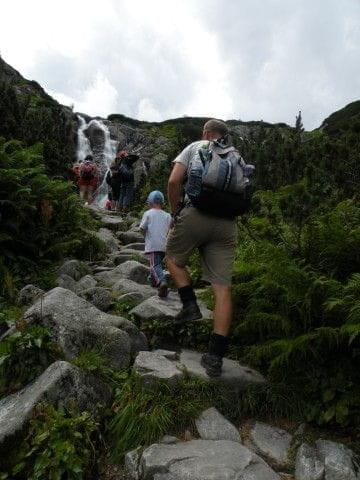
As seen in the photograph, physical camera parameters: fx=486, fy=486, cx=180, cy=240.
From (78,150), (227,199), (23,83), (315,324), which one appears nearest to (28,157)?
(227,199)

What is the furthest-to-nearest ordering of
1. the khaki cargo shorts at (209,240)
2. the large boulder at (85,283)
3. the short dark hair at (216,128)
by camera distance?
the large boulder at (85,283), the short dark hair at (216,128), the khaki cargo shorts at (209,240)

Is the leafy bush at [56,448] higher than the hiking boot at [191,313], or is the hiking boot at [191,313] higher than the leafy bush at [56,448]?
the hiking boot at [191,313]

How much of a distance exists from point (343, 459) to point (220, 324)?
1.44 meters

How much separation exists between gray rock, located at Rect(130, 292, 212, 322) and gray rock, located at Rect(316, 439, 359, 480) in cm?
219

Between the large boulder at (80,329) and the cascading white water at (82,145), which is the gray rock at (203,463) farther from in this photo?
the cascading white water at (82,145)

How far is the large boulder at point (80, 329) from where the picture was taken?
451 centimetres

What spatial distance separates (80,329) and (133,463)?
149 cm

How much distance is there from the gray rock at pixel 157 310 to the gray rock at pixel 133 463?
1.92m

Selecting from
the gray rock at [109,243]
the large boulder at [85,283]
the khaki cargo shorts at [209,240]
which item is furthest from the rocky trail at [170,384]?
the gray rock at [109,243]

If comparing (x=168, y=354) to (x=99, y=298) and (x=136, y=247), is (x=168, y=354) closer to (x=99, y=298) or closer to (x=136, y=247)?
(x=99, y=298)

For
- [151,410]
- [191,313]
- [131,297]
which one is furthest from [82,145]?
[151,410]

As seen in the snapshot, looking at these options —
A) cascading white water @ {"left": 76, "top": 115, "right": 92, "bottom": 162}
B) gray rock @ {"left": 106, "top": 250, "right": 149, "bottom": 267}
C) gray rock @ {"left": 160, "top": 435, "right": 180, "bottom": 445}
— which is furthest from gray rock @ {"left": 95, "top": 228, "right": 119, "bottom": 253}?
cascading white water @ {"left": 76, "top": 115, "right": 92, "bottom": 162}

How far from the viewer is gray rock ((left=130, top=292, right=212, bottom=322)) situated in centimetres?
539

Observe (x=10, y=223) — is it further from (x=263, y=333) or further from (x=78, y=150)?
(x=78, y=150)
